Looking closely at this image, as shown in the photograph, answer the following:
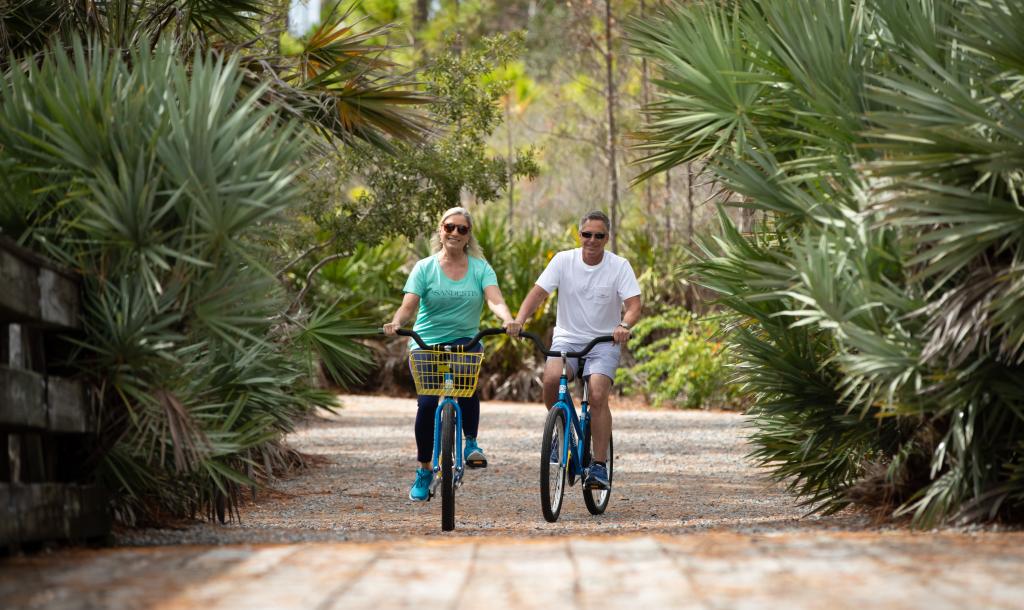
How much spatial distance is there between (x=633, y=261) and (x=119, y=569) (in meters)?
16.1

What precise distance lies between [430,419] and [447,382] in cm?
49

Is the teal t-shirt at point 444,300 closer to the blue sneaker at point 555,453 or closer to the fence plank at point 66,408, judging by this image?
the blue sneaker at point 555,453

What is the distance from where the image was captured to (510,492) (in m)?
9.84

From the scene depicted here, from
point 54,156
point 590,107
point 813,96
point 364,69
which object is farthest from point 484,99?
point 590,107

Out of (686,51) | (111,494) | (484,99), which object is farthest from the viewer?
(484,99)

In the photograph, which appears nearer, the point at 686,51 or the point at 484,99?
the point at 686,51

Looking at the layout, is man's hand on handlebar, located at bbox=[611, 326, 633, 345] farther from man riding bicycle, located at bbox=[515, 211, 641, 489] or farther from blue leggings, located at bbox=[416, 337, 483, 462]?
blue leggings, located at bbox=[416, 337, 483, 462]

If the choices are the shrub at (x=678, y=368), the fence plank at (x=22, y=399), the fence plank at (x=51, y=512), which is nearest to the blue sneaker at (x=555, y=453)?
the fence plank at (x=51, y=512)

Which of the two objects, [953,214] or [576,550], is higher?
[953,214]

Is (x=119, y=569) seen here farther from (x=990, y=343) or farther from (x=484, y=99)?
(x=484, y=99)

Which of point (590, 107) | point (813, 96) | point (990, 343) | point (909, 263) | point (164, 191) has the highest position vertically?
point (590, 107)

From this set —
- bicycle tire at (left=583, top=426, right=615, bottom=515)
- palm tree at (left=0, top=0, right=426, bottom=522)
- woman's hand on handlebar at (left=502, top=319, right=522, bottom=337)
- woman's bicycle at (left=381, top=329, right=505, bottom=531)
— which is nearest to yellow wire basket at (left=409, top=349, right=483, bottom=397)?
woman's bicycle at (left=381, top=329, right=505, bottom=531)

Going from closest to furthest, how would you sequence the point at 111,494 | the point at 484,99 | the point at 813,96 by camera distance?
the point at 111,494 → the point at 813,96 → the point at 484,99

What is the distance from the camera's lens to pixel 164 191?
5375 mm
